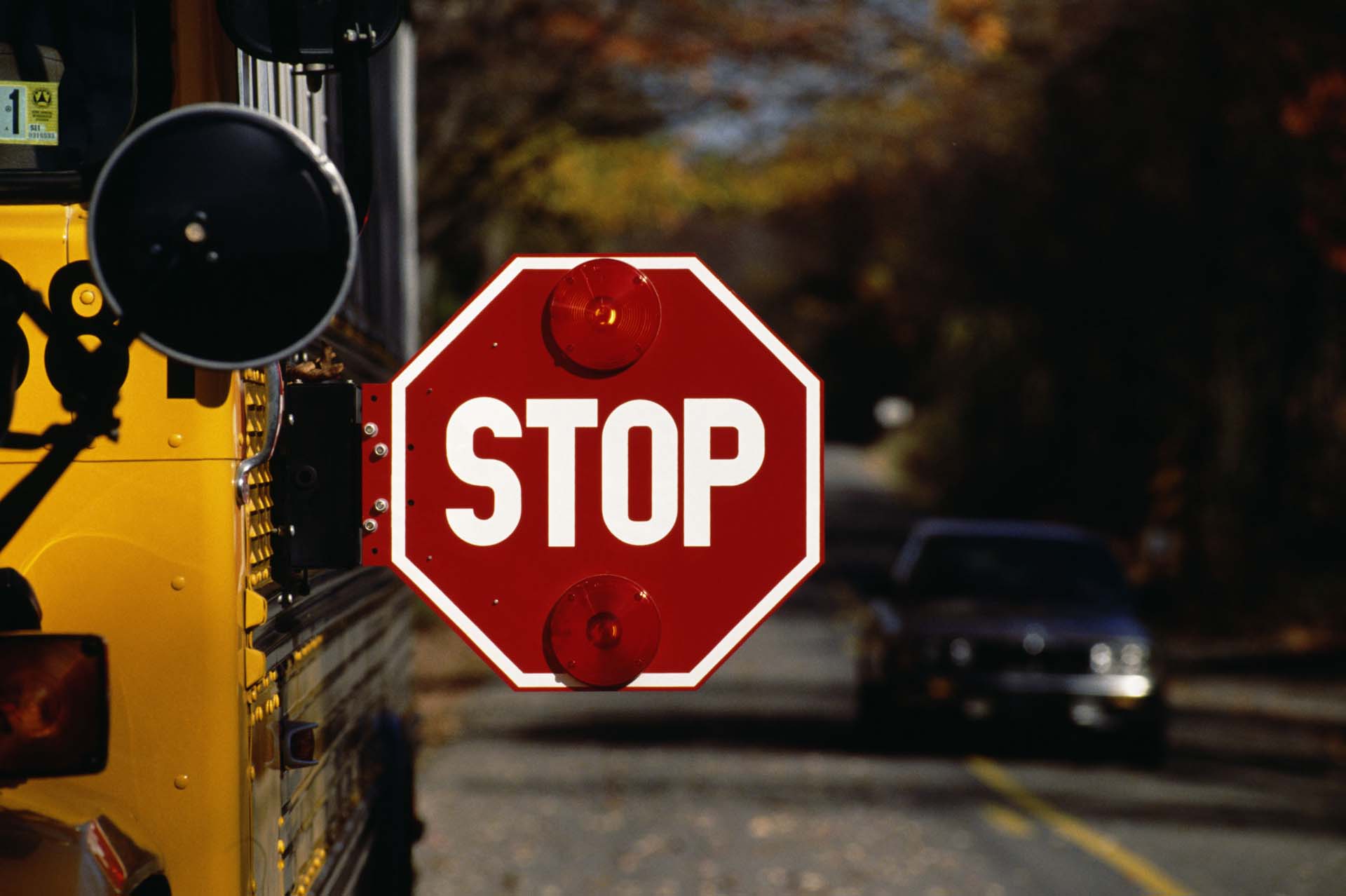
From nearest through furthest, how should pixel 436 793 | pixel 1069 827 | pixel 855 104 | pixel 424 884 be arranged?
pixel 424 884, pixel 1069 827, pixel 436 793, pixel 855 104

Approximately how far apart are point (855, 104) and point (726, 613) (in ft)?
45.0

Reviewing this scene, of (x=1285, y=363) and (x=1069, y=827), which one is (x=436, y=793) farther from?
(x=1285, y=363)

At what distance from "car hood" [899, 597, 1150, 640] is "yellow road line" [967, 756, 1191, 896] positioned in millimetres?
887

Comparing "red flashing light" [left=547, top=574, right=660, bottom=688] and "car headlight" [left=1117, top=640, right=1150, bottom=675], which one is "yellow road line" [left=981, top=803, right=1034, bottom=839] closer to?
"car headlight" [left=1117, top=640, right=1150, bottom=675]

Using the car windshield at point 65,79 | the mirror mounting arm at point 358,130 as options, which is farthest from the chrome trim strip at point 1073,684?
the car windshield at point 65,79

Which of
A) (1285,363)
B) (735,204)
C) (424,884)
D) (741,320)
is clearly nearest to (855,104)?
(735,204)

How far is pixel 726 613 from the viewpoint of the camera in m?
3.46

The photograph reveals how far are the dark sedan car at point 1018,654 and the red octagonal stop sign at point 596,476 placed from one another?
32.2 ft

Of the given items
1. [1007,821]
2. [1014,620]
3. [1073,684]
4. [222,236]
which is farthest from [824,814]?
[222,236]

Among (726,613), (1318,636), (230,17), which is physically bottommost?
(1318,636)

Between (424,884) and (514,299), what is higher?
(514,299)

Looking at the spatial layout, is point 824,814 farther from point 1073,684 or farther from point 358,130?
point 358,130

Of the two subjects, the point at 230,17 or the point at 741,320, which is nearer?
the point at 230,17

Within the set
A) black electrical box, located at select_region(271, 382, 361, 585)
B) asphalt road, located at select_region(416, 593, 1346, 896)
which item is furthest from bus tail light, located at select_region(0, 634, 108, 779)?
asphalt road, located at select_region(416, 593, 1346, 896)
